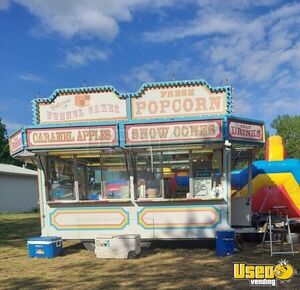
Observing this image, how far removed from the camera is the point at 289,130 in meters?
76.8

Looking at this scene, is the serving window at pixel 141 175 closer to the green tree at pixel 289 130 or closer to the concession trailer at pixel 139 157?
the concession trailer at pixel 139 157

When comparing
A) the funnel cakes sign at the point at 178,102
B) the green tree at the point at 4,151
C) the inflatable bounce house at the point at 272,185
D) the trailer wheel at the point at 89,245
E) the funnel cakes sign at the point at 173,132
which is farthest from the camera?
the green tree at the point at 4,151

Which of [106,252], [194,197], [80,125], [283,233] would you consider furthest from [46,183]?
[283,233]

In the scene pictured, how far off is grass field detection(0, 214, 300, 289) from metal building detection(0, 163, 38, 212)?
23021mm

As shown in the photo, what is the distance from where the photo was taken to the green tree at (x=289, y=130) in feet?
241

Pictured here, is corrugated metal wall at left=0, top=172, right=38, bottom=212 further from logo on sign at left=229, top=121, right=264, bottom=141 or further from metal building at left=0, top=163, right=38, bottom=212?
logo on sign at left=229, top=121, right=264, bottom=141

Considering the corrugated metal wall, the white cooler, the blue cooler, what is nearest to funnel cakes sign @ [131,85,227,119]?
the white cooler

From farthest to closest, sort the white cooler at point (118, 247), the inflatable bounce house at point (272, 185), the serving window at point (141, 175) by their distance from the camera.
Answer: the inflatable bounce house at point (272, 185) → the serving window at point (141, 175) → the white cooler at point (118, 247)

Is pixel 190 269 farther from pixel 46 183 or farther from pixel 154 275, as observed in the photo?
pixel 46 183

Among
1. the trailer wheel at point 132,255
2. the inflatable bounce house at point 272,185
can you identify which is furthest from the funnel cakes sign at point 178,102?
the inflatable bounce house at point 272,185

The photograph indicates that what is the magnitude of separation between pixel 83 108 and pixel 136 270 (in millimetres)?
5051

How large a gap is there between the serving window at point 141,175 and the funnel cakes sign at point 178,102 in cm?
99

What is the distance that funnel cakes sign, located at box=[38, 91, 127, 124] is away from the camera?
38.8 ft

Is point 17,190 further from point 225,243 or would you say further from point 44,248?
point 225,243
